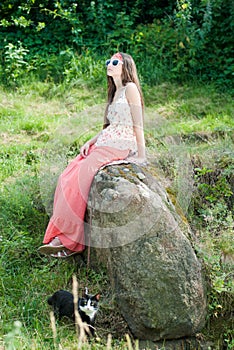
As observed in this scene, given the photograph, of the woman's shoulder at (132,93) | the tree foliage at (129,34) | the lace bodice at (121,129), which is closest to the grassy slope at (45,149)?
the tree foliage at (129,34)

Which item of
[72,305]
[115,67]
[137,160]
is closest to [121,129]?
[137,160]

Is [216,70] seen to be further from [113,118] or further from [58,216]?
[58,216]

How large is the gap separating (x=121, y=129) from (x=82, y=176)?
542mm

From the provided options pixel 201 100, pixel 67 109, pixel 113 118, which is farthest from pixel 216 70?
pixel 113 118

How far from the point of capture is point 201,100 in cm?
827

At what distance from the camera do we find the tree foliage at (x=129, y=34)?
889 cm

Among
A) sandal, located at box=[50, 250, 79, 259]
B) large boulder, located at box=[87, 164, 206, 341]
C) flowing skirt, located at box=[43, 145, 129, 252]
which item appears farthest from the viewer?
sandal, located at box=[50, 250, 79, 259]

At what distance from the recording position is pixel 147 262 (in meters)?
4.64

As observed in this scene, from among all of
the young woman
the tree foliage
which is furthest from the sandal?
the tree foliage

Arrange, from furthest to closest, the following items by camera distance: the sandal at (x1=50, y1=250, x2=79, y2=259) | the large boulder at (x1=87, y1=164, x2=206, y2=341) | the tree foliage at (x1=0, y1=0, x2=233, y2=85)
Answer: the tree foliage at (x1=0, y1=0, x2=233, y2=85), the sandal at (x1=50, y1=250, x2=79, y2=259), the large boulder at (x1=87, y1=164, x2=206, y2=341)

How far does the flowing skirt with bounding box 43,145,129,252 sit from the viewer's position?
4.94 metres

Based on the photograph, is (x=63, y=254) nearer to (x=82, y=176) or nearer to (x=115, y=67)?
(x=82, y=176)

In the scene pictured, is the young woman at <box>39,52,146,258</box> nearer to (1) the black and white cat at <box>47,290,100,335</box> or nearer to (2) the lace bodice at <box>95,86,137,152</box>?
(2) the lace bodice at <box>95,86,137,152</box>

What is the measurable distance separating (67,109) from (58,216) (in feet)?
10.7
